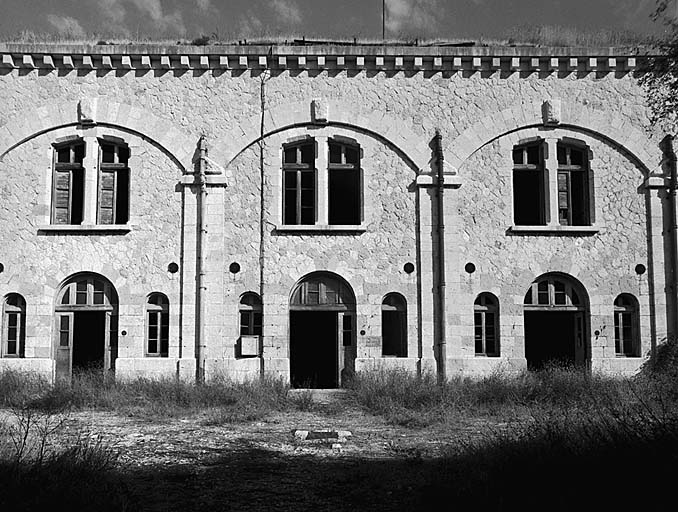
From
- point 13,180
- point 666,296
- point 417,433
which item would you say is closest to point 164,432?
point 417,433

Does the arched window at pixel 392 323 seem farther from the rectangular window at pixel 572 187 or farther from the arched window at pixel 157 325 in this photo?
the arched window at pixel 157 325

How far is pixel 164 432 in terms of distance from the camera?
1243cm

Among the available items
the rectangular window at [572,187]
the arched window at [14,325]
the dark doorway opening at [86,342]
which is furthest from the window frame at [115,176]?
the rectangular window at [572,187]

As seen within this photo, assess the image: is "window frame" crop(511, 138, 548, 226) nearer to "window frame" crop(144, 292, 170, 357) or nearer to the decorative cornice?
the decorative cornice

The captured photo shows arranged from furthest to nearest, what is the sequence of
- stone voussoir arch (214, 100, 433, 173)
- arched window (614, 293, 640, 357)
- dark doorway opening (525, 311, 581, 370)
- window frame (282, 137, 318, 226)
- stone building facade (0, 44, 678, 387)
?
1. dark doorway opening (525, 311, 581, 370)
2. window frame (282, 137, 318, 226)
3. stone voussoir arch (214, 100, 433, 173)
4. arched window (614, 293, 640, 357)
5. stone building facade (0, 44, 678, 387)

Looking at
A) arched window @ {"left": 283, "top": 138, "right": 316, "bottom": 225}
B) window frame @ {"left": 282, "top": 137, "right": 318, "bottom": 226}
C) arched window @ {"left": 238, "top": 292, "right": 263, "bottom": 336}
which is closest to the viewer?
arched window @ {"left": 238, "top": 292, "right": 263, "bottom": 336}

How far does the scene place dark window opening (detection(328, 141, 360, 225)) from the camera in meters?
18.8

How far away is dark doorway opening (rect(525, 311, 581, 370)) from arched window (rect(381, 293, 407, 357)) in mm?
3698

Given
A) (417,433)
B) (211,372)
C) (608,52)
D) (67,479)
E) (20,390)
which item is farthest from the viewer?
(608,52)

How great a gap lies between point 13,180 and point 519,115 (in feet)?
40.1

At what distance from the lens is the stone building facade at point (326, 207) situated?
59.1 feet

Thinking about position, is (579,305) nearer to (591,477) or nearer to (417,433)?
(417,433)

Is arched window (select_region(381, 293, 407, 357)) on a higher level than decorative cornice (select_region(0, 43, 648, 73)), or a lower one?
lower

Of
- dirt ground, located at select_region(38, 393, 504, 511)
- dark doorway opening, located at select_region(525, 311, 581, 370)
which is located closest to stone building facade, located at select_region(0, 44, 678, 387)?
dark doorway opening, located at select_region(525, 311, 581, 370)
